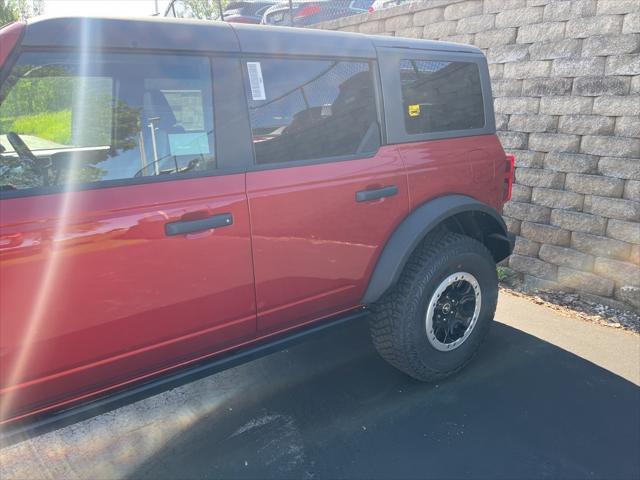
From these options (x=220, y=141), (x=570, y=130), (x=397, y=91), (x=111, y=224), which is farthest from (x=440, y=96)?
(x=111, y=224)

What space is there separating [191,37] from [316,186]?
851mm

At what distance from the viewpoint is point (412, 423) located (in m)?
2.69

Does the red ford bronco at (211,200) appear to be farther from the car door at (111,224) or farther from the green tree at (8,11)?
the green tree at (8,11)

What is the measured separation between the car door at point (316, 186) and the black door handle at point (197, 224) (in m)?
0.13

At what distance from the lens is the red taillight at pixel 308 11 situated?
8.10 m

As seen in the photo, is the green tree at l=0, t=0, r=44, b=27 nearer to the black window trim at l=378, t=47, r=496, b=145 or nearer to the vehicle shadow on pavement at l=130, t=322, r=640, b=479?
the black window trim at l=378, t=47, r=496, b=145

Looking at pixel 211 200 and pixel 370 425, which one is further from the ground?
pixel 211 200

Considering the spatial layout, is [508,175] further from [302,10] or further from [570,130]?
[302,10]

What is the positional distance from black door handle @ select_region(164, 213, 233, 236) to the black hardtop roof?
711mm

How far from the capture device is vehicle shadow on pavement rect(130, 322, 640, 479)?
2.38 metres

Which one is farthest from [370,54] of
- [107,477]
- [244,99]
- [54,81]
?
[107,477]

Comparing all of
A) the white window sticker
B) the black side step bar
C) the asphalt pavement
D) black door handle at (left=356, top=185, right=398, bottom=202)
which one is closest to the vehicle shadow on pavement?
the asphalt pavement

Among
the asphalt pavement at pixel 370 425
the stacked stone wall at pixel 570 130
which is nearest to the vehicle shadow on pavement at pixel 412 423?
the asphalt pavement at pixel 370 425

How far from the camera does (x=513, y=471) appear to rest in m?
2.34
